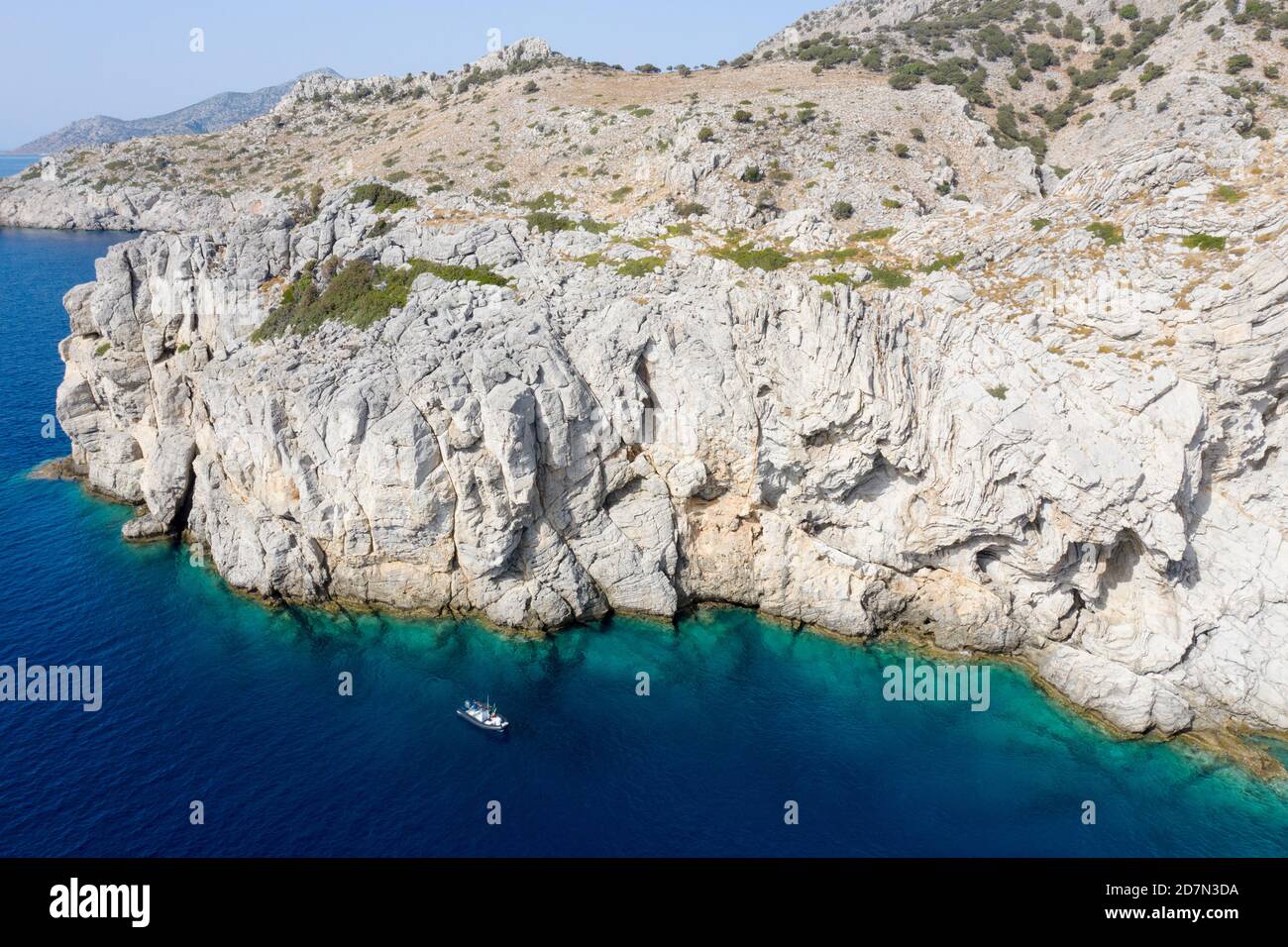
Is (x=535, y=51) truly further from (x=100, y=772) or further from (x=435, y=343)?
(x=100, y=772)

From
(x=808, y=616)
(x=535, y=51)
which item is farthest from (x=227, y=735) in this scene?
(x=535, y=51)

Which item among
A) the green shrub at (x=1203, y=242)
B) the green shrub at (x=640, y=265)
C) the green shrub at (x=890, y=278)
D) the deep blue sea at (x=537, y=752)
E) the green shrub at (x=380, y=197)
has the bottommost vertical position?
the deep blue sea at (x=537, y=752)

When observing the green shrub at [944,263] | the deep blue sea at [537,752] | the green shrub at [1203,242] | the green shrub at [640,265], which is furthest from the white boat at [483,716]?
the green shrub at [1203,242]

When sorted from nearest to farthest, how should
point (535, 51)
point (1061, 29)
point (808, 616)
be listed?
point (808, 616) < point (1061, 29) < point (535, 51)

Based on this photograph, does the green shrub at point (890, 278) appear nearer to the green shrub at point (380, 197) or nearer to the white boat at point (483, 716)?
the white boat at point (483, 716)

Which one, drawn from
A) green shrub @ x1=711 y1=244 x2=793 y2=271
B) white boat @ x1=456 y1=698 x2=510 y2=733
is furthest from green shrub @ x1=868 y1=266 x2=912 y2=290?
white boat @ x1=456 y1=698 x2=510 y2=733

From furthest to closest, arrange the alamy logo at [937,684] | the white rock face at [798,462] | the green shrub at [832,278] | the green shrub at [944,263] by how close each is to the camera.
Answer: the green shrub at [944,263] < the green shrub at [832,278] < the alamy logo at [937,684] < the white rock face at [798,462]
